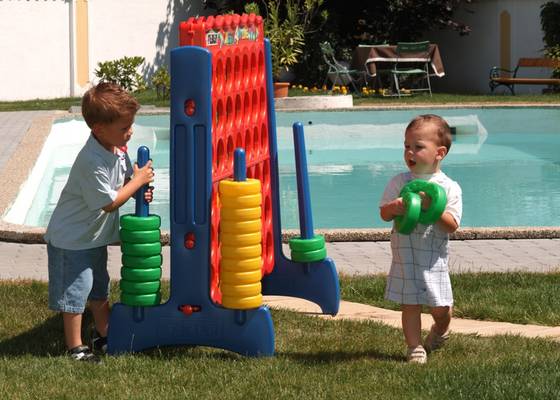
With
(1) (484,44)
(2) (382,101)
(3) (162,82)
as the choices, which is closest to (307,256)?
(2) (382,101)

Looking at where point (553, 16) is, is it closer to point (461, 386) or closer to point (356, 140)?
point (356, 140)

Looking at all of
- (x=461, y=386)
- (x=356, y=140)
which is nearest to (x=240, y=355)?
(x=461, y=386)

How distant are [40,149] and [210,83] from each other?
808 centimetres

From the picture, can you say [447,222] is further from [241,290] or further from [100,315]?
[100,315]

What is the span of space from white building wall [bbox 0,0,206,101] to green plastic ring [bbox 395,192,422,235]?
19.4 metres

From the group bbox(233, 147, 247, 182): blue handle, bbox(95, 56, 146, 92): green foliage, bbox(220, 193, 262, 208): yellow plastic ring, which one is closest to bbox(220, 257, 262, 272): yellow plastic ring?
bbox(220, 193, 262, 208): yellow plastic ring

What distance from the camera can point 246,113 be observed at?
5.34 metres

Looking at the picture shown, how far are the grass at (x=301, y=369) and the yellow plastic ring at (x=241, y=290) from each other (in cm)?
26

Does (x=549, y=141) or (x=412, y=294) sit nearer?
(x=412, y=294)

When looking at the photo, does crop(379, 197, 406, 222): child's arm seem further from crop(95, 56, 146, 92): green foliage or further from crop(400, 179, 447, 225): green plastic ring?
crop(95, 56, 146, 92): green foliage

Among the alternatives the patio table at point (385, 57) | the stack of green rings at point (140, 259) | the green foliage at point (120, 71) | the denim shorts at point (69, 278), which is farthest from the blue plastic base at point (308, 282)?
the patio table at point (385, 57)

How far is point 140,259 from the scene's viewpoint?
15.2 feet

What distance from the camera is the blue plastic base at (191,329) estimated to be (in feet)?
15.2

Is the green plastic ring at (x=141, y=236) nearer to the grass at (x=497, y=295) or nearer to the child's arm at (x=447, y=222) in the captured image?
the child's arm at (x=447, y=222)
